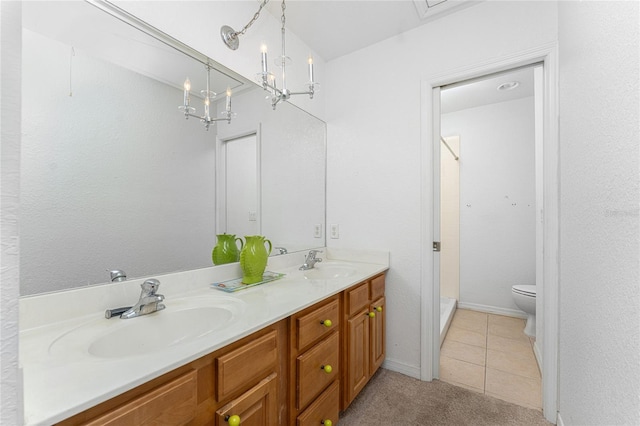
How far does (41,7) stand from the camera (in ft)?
3.02

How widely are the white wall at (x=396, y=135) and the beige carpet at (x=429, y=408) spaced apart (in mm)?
197

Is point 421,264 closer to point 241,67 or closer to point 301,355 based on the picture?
point 301,355

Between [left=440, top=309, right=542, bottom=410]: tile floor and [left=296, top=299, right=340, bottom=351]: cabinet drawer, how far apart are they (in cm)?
113

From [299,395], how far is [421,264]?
1.17m

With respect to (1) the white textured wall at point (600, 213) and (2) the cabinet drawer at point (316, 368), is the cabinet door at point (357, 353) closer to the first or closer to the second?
(2) the cabinet drawer at point (316, 368)

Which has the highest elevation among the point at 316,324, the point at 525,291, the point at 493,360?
the point at 316,324

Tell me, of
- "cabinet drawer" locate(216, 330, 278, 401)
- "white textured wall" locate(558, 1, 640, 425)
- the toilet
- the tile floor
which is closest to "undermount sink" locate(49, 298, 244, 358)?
"cabinet drawer" locate(216, 330, 278, 401)

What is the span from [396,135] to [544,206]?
1.00m

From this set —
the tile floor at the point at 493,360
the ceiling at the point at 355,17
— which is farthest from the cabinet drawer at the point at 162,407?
the ceiling at the point at 355,17

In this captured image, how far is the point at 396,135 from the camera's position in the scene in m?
2.00

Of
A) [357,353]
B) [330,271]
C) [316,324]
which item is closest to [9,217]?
[316,324]

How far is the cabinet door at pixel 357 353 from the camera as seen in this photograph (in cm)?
150

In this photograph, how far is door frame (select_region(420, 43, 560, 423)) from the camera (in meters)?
1.50

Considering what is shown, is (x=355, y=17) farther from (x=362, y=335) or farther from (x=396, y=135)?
(x=362, y=335)
